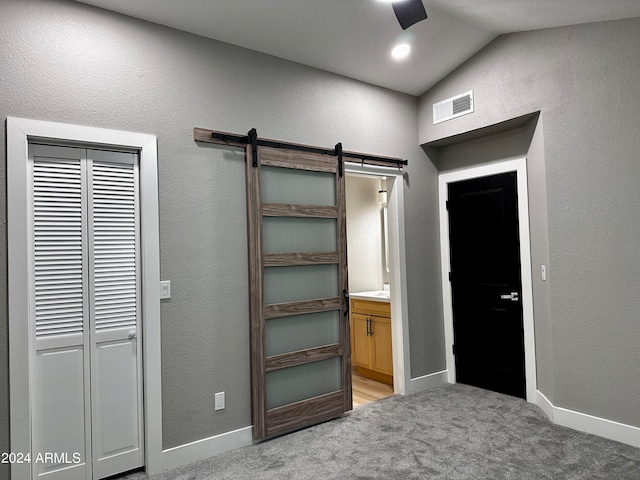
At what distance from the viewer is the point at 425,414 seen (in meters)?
3.50

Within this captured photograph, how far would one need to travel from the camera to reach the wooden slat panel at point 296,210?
3.16m

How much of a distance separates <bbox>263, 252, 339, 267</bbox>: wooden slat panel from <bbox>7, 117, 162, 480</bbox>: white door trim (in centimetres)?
79

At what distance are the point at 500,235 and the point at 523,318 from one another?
0.75 metres

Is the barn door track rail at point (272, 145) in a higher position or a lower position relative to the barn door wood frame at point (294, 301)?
higher

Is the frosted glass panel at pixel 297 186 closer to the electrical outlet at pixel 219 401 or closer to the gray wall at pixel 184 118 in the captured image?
the gray wall at pixel 184 118

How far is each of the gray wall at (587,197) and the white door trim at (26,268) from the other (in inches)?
112

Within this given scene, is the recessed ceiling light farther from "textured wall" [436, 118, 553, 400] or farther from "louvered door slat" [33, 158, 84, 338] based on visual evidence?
"louvered door slat" [33, 158, 84, 338]

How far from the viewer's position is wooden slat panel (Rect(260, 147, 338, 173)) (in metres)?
3.17

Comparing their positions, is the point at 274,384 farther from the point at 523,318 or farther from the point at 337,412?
the point at 523,318

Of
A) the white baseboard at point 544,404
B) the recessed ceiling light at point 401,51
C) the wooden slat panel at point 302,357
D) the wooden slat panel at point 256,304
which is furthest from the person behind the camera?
the recessed ceiling light at point 401,51

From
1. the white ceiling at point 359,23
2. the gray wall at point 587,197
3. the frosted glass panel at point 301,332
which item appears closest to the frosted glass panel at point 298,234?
the frosted glass panel at point 301,332

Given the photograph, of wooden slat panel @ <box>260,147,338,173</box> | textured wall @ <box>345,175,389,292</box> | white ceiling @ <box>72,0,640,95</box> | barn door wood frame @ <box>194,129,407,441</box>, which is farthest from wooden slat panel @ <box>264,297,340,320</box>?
white ceiling @ <box>72,0,640,95</box>

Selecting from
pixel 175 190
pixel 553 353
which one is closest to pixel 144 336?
pixel 175 190

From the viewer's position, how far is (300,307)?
10.8 feet
